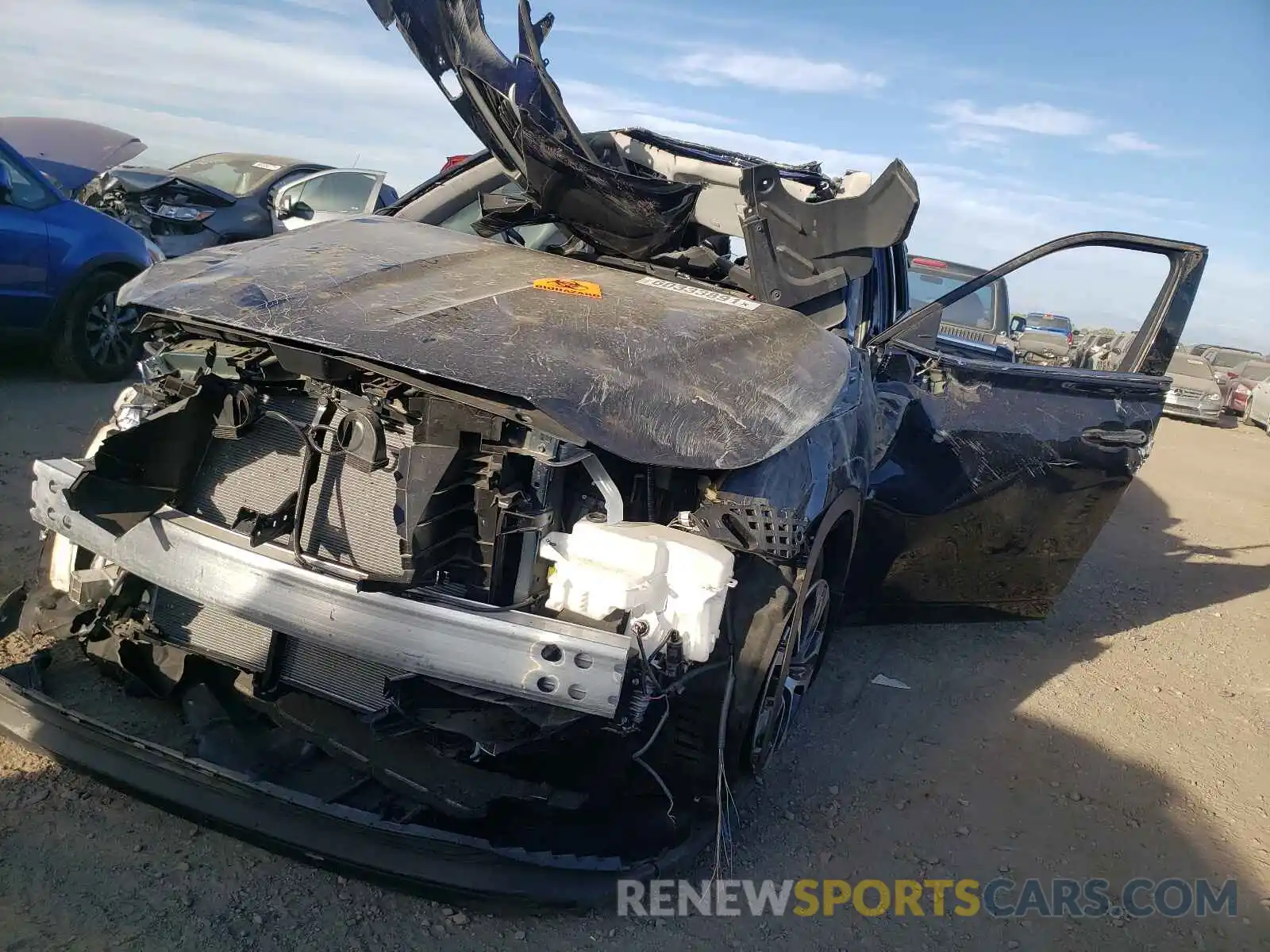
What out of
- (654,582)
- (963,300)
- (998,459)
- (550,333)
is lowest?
(654,582)

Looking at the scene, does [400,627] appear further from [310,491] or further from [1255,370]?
[1255,370]

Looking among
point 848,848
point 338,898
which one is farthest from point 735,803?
point 338,898

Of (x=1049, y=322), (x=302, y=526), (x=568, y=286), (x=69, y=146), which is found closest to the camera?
(x=302, y=526)

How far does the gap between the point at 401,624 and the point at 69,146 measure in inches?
472

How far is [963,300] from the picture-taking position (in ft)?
28.0

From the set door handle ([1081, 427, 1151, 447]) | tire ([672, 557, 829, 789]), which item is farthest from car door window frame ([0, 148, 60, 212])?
door handle ([1081, 427, 1151, 447])

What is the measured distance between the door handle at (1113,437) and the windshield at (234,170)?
8534 millimetres

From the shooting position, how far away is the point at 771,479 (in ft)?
8.16

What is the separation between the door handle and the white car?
18610 millimetres

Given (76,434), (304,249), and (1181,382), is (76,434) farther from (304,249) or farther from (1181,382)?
(1181,382)

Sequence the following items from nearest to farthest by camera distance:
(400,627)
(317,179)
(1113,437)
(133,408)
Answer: (400,627) < (133,408) < (1113,437) < (317,179)

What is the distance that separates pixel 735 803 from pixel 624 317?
1433mm

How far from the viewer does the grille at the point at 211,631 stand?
2.50 meters

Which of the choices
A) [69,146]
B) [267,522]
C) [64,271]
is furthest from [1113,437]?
[69,146]
